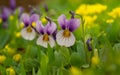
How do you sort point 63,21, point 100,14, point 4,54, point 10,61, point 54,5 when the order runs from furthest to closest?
point 54,5, point 100,14, point 4,54, point 10,61, point 63,21

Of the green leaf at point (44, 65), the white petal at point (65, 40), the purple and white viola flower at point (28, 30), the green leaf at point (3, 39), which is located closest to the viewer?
the green leaf at point (44, 65)

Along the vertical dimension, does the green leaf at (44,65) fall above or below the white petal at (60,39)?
below

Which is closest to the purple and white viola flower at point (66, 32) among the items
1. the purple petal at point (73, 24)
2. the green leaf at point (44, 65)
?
the purple petal at point (73, 24)

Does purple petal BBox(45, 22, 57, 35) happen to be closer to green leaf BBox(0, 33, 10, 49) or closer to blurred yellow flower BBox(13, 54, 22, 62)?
blurred yellow flower BBox(13, 54, 22, 62)

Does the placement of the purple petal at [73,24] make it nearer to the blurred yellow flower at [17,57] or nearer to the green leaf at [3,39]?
the blurred yellow flower at [17,57]

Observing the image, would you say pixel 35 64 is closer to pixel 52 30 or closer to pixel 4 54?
pixel 52 30

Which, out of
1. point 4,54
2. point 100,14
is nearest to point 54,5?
point 100,14

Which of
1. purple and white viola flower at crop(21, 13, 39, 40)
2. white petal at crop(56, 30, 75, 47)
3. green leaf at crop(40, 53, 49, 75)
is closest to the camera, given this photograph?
green leaf at crop(40, 53, 49, 75)

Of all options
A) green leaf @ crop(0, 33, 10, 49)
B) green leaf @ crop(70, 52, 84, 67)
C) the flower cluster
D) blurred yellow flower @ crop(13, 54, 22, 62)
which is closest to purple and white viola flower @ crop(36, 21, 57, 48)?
the flower cluster
